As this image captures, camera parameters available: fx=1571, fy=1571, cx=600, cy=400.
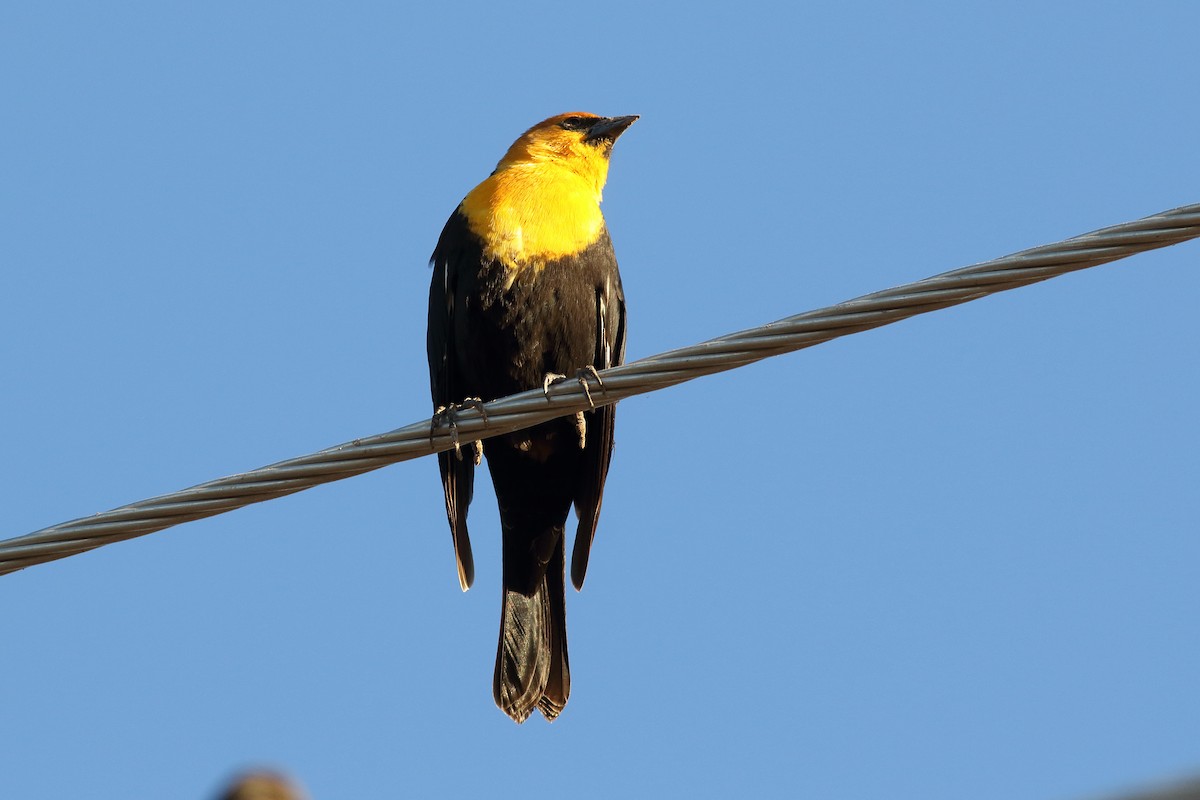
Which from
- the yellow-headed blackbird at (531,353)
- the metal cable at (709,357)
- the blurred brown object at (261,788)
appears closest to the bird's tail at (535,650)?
the yellow-headed blackbird at (531,353)

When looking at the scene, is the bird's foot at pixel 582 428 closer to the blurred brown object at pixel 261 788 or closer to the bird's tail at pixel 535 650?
the bird's tail at pixel 535 650

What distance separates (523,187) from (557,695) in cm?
183

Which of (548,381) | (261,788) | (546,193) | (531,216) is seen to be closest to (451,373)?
(531,216)

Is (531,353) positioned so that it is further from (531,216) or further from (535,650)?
(535,650)

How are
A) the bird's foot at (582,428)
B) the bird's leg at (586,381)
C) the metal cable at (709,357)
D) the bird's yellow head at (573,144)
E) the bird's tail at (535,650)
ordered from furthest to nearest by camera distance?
the bird's yellow head at (573,144) < the bird's tail at (535,650) < the bird's foot at (582,428) < the bird's leg at (586,381) < the metal cable at (709,357)

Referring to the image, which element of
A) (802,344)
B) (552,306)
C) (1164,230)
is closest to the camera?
(1164,230)

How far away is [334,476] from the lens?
3.39 m

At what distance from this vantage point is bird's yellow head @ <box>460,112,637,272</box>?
→ 17.2ft

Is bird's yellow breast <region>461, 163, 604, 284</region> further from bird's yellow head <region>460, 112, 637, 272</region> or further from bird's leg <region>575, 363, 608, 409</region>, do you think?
bird's leg <region>575, 363, 608, 409</region>

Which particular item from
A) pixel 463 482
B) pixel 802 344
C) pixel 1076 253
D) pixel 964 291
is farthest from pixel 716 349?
pixel 463 482

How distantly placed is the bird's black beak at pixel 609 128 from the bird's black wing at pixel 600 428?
82cm

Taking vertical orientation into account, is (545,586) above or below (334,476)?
below

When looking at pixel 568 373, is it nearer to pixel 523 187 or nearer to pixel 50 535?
pixel 523 187

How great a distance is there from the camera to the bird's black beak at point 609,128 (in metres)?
6.16
